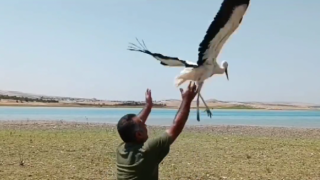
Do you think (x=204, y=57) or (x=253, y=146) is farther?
(x=253, y=146)

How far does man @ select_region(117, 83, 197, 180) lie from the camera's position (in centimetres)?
360

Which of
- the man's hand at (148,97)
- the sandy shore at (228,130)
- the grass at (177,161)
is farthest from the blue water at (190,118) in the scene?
the man's hand at (148,97)

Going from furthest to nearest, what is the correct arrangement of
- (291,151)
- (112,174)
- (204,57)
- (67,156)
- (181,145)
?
(181,145), (291,151), (67,156), (112,174), (204,57)

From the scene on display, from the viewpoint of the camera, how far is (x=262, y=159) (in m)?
14.1

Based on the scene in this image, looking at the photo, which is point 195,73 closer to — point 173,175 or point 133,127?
point 133,127

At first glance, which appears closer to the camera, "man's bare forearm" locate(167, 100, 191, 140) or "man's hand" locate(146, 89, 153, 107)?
"man's bare forearm" locate(167, 100, 191, 140)

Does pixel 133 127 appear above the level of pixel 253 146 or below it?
above

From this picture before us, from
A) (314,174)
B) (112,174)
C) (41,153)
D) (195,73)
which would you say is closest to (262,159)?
(314,174)

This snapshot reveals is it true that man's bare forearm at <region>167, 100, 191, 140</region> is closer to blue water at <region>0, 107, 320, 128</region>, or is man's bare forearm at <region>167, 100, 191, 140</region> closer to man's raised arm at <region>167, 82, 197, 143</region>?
man's raised arm at <region>167, 82, 197, 143</region>

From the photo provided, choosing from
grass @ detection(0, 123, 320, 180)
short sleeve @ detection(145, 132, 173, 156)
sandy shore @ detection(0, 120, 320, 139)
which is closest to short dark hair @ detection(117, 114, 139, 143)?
short sleeve @ detection(145, 132, 173, 156)

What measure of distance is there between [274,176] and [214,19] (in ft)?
20.6

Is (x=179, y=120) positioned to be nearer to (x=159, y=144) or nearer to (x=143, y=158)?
(x=159, y=144)

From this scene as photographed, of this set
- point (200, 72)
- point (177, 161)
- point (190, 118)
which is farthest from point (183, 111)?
point (190, 118)

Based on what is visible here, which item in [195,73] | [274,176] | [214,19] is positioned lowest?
[274,176]
